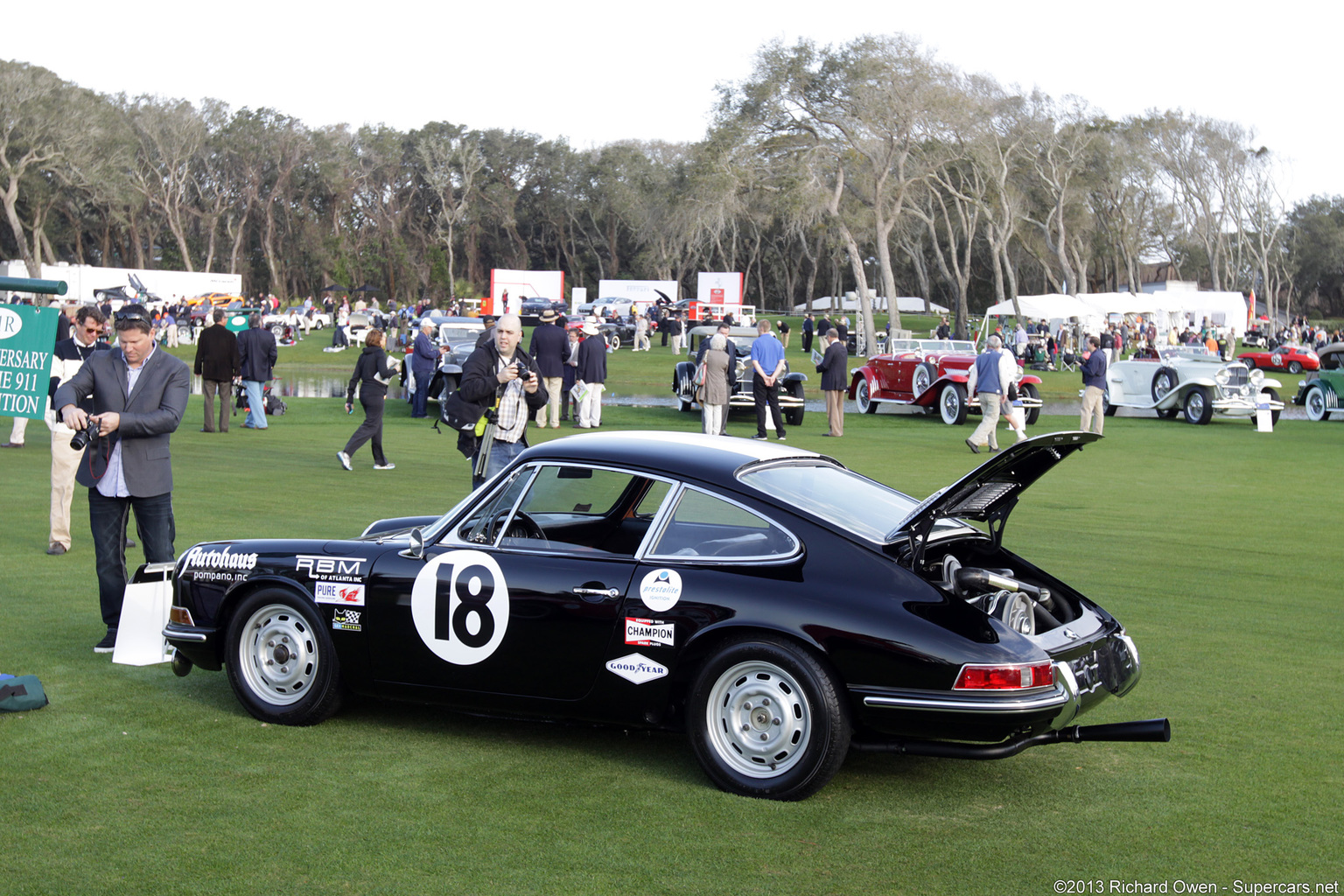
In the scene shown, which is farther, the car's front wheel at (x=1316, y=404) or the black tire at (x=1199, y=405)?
the car's front wheel at (x=1316, y=404)

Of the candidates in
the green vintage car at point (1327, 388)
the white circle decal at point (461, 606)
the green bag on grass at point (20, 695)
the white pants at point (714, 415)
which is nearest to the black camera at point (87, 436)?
the green bag on grass at point (20, 695)

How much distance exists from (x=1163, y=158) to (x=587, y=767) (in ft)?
253

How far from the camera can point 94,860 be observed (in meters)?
4.05

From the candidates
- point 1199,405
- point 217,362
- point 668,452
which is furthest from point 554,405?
point 668,452

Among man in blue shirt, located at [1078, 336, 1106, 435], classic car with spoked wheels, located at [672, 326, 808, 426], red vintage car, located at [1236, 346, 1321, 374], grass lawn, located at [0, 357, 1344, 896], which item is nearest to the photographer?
grass lawn, located at [0, 357, 1344, 896]

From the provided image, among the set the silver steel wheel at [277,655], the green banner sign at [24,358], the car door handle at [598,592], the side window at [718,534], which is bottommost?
the silver steel wheel at [277,655]

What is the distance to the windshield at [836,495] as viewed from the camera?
16.4ft

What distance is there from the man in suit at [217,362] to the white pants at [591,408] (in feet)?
19.8

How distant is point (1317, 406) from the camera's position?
1115 inches

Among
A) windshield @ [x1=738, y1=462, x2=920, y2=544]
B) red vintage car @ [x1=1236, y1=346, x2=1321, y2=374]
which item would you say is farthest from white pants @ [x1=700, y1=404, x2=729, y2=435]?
red vintage car @ [x1=1236, y1=346, x2=1321, y2=374]

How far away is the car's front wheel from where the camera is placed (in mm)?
28203

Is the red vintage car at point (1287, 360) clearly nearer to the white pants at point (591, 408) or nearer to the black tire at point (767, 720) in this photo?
the white pants at point (591, 408)

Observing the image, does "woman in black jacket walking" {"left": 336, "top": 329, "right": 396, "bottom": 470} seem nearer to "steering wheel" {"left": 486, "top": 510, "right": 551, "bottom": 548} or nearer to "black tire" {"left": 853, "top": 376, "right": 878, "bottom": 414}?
"steering wheel" {"left": 486, "top": 510, "right": 551, "bottom": 548}

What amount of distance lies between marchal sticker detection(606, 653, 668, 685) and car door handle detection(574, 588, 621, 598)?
256 millimetres
